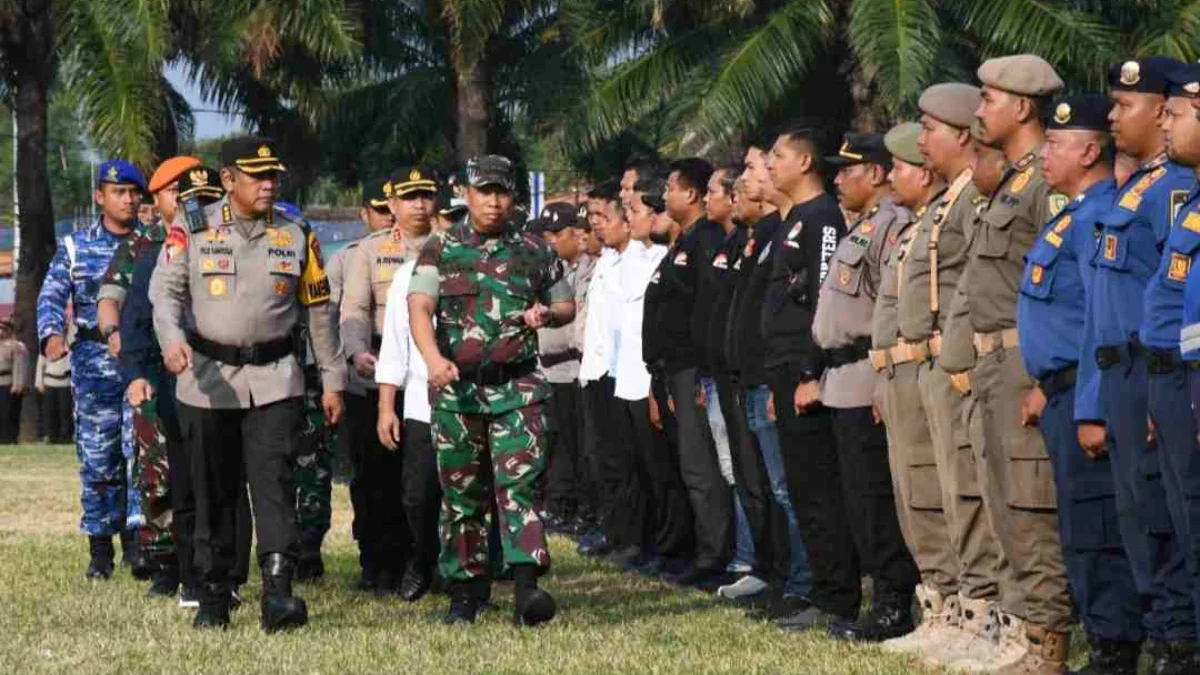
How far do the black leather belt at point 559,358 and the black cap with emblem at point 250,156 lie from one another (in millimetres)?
7016

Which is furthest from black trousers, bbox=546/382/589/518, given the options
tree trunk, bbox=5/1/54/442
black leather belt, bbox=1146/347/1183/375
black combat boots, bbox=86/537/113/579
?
tree trunk, bbox=5/1/54/442

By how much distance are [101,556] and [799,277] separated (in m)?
5.40

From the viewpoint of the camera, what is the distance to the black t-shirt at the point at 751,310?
38.7 ft

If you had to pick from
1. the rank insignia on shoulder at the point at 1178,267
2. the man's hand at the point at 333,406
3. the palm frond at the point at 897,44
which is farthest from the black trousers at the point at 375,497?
the palm frond at the point at 897,44

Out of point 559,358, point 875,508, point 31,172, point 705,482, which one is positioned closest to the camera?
point 875,508

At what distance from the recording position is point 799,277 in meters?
11.3

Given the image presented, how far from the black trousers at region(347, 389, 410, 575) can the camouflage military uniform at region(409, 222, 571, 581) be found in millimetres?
2020

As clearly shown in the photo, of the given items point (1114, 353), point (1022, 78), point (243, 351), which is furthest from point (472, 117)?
point (1114, 353)

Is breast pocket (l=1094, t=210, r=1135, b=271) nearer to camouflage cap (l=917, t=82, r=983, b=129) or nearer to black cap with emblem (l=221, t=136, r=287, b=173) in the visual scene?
camouflage cap (l=917, t=82, r=983, b=129)

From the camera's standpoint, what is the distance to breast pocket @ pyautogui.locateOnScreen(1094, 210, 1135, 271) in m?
8.29

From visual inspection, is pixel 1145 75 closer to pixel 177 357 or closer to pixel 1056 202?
pixel 1056 202

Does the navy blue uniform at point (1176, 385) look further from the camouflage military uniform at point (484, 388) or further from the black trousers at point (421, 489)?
the black trousers at point (421, 489)

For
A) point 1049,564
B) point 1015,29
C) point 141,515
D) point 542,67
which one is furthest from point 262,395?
point 542,67

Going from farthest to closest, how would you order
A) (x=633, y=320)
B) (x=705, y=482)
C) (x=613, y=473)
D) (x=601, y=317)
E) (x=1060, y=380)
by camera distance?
(x=613, y=473)
(x=601, y=317)
(x=633, y=320)
(x=705, y=482)
(x=1060, y=380)
